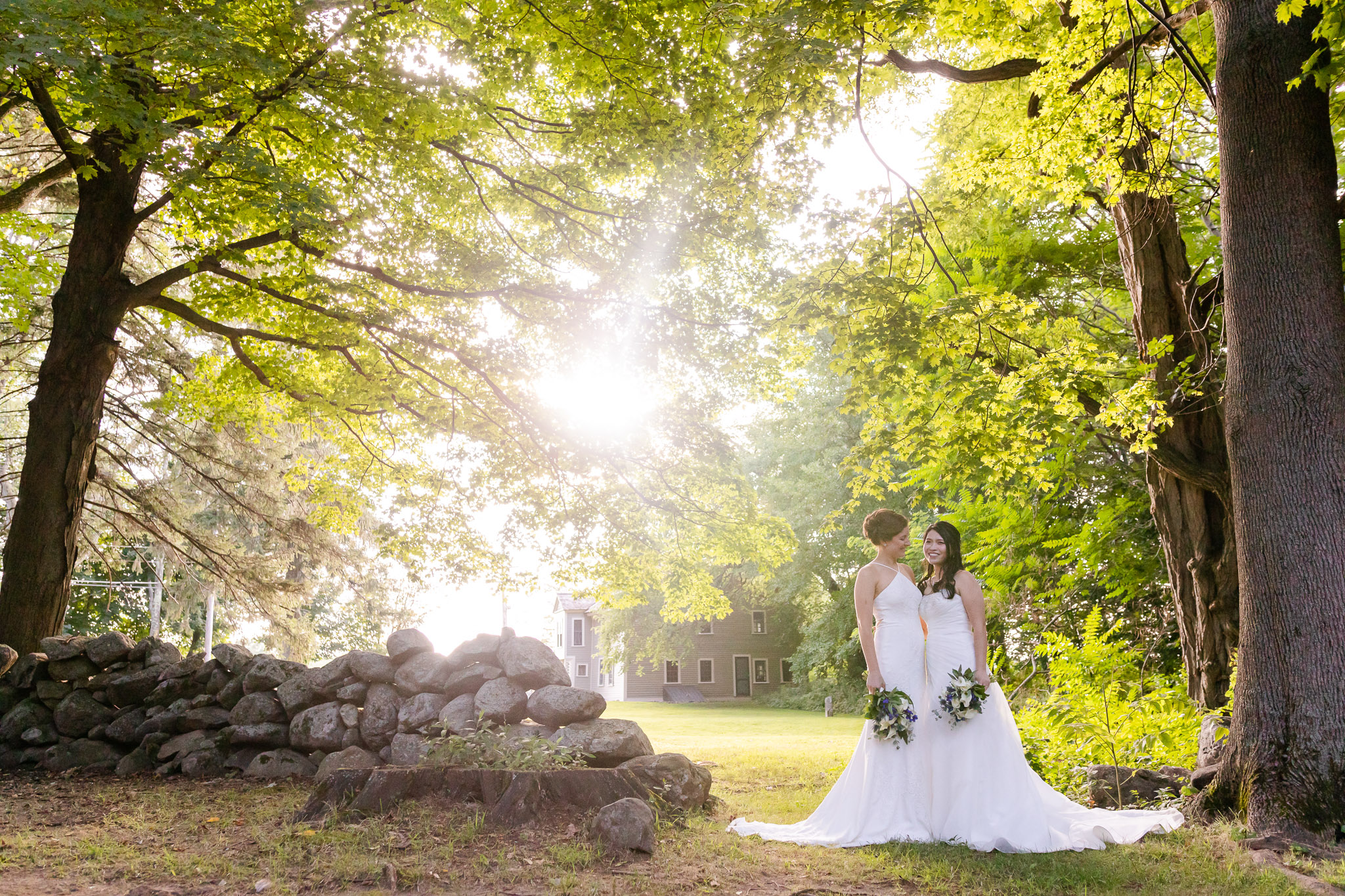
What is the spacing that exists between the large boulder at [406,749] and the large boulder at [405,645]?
785 mm

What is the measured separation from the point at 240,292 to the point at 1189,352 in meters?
10.7

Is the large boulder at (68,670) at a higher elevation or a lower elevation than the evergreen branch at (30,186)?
lower

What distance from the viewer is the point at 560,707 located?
7.07 metres

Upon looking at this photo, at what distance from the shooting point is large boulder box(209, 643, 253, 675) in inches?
343

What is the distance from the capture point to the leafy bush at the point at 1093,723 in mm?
7105

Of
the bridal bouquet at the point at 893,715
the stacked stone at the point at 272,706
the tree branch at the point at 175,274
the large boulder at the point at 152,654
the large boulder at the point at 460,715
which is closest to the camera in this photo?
the bridal bouquet at the point at 893,715

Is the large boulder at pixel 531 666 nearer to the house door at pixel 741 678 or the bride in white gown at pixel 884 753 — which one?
the bride in white gown at pixel 884 753

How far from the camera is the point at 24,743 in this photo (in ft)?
28.3

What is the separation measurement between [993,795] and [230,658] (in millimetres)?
7479

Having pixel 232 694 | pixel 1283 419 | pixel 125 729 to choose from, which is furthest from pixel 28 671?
pixel 1283 419

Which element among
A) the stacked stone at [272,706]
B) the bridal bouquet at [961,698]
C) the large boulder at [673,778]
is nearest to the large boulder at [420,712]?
the stacked stone at [272,706]

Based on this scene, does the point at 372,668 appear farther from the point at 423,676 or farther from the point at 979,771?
the point at 979,771

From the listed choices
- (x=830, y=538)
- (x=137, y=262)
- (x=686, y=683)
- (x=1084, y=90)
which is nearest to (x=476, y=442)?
(x=137, y=262)

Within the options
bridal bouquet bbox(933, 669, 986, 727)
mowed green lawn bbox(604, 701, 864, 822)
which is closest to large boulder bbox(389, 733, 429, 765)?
mowed green lawn bbox(604, 701, 864, 822)
